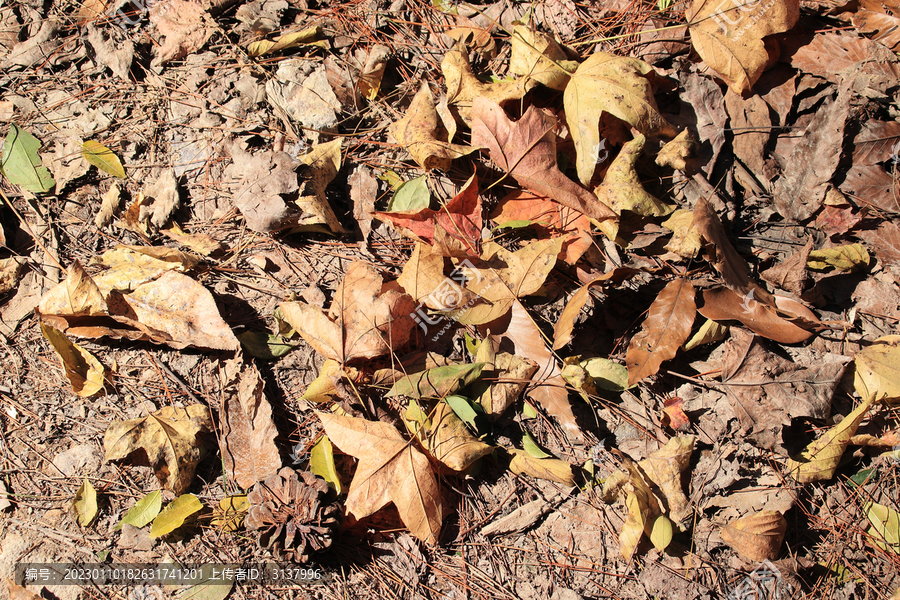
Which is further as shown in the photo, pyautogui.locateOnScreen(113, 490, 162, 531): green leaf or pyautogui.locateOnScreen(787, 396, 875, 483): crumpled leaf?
pyautogui.locateOnScreen(113, 490, 162, 531): green leaf

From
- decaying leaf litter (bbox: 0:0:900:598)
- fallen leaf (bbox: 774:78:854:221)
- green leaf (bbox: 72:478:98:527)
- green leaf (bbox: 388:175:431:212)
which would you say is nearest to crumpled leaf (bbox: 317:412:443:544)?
decaying leaf litter (bbox: 0:0:900:598)

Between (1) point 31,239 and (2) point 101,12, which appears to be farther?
(2) point 101,12

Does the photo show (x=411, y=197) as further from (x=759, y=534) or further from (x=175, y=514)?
(x=759, y=534)

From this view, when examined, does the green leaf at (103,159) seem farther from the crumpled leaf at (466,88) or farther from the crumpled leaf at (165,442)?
the crumpled leaf at (466,88)

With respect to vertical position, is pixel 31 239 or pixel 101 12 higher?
pixel 101 12

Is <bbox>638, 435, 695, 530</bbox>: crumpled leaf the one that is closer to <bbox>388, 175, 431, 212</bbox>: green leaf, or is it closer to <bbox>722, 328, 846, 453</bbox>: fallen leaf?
<bbox>722, 328, 846, 453</bbox>: fallen leaf

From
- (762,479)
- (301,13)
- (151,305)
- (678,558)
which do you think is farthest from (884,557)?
(301,13)

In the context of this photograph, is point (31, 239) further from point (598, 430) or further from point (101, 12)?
point (598, 430)

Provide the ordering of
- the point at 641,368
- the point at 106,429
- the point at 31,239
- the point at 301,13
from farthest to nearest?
1. the point at 301,13
2. the point at 31,239
3. the point at 106,429
4. the point at 641,368
